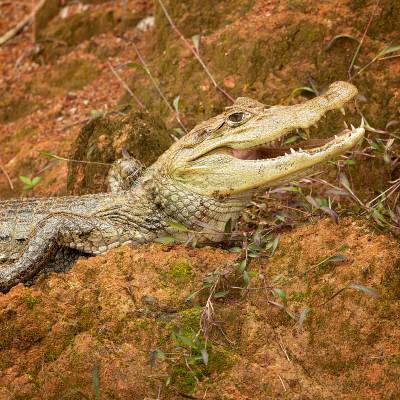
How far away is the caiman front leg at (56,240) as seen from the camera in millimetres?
4766

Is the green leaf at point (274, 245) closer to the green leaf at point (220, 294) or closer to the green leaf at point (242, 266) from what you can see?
the green leaf at point (242, 266)

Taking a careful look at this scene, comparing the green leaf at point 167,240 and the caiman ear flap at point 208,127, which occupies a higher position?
the caiman ear flap at point 208,127

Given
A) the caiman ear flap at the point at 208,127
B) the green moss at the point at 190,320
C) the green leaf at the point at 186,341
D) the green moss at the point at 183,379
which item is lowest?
the green moss at the point at 183,379

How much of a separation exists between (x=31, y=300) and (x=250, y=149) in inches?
67.9

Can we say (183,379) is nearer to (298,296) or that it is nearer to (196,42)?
(298,296)

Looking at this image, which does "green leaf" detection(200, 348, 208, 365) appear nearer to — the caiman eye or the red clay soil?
the red clay soil

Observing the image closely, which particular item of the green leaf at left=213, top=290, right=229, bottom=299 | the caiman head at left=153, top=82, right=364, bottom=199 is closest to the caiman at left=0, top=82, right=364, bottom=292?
the caiman head at left=153, top=82, right=364, bottom=199

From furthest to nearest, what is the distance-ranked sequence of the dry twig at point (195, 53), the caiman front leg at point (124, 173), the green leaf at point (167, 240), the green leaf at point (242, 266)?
1. the dry twig at point (195, 53)
2. the caiman front leg at point (124, 173)
3. the green leaf at point (167, 240)
4. the green leaf at point (242, 266)

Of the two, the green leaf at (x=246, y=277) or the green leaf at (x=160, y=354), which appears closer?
the green leaf at (x=160, y=354)

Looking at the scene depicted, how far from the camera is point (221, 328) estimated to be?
394 centimetres

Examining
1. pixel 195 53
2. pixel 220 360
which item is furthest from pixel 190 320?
pixel 195 53

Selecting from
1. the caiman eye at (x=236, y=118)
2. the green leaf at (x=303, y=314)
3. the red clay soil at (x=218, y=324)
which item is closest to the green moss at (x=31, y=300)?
the red clay soil at (x=218, y=324)

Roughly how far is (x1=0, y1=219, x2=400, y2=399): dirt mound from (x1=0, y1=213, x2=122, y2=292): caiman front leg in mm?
491

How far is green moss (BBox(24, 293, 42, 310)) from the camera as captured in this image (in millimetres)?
4051
